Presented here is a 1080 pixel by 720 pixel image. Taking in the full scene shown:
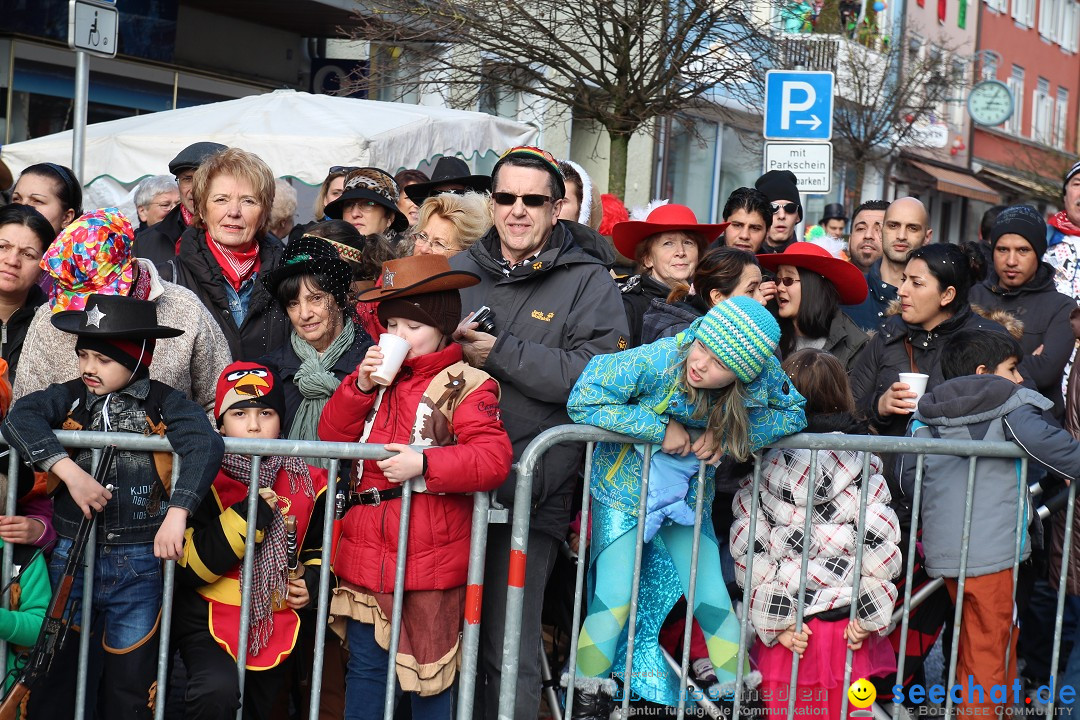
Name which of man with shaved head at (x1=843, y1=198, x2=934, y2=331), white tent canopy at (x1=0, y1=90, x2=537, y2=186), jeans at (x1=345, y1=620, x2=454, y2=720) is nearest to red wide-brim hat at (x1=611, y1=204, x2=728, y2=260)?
man with shaved head at (x1=843, y1=198, x2=934, y2=331)

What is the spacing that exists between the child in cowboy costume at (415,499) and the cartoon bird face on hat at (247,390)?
0.25 m

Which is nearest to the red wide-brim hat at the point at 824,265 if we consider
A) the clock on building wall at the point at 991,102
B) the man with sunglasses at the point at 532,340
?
the man with sunglasses at the point at 532,340

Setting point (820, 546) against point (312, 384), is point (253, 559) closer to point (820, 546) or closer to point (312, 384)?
point (312, 384)

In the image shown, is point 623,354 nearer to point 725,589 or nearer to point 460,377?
point 460,377

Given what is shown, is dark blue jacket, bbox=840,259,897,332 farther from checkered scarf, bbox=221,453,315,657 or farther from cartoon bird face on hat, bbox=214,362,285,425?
checkered scarf, bbox=221,453,315,657

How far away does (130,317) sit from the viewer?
4090 mm

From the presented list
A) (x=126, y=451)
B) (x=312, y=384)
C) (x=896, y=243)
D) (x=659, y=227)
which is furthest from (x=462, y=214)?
(x=896, y=243)

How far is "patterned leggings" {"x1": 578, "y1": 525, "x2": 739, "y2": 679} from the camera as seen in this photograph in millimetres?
4406

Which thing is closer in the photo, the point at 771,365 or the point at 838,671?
the point at 771,365

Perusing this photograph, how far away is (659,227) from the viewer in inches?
223

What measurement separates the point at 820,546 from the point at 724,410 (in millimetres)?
740

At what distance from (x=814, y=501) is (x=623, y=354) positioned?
0.93 meters

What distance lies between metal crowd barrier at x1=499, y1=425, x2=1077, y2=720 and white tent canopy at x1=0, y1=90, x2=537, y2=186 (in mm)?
5903

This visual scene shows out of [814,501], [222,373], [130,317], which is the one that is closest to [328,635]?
[222,373]
